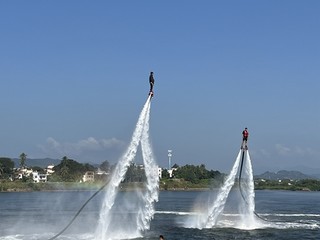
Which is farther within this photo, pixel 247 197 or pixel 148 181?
pixel 247 197

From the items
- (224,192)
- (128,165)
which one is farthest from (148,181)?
(224,192)

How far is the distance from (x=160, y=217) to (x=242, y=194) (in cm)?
2410

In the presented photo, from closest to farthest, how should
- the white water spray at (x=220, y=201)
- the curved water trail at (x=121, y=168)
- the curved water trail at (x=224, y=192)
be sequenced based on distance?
the curved water trail at (x=121, y=168)
the curved water trail at (x=224, y=192)
the white water spray at (x=220, y=201)

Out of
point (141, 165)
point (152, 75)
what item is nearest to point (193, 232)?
point (141, 165)

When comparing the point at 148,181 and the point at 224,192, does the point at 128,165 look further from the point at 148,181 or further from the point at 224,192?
the point at 224,192

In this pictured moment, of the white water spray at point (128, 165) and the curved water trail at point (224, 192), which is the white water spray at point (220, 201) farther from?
the white water spray at point (128, 165)

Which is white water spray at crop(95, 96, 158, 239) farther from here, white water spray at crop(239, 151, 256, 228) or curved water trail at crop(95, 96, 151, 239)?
white water spray at crop(239, 151, 256, 228)

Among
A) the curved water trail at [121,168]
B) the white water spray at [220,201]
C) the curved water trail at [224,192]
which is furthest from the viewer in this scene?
the white water spray at [220,201]

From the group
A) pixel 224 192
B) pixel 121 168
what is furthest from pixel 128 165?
pixel 224 192

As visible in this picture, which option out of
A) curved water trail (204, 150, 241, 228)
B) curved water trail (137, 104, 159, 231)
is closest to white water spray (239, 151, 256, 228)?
curved water trail (204, 150, 241, 228)

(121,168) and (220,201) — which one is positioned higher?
(121,168)

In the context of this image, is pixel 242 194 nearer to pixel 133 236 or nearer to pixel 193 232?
pixel 193 232

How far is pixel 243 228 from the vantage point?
76.6m

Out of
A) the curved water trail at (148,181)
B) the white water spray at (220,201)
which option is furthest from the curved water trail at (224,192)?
the curved water trail at (148,181)
